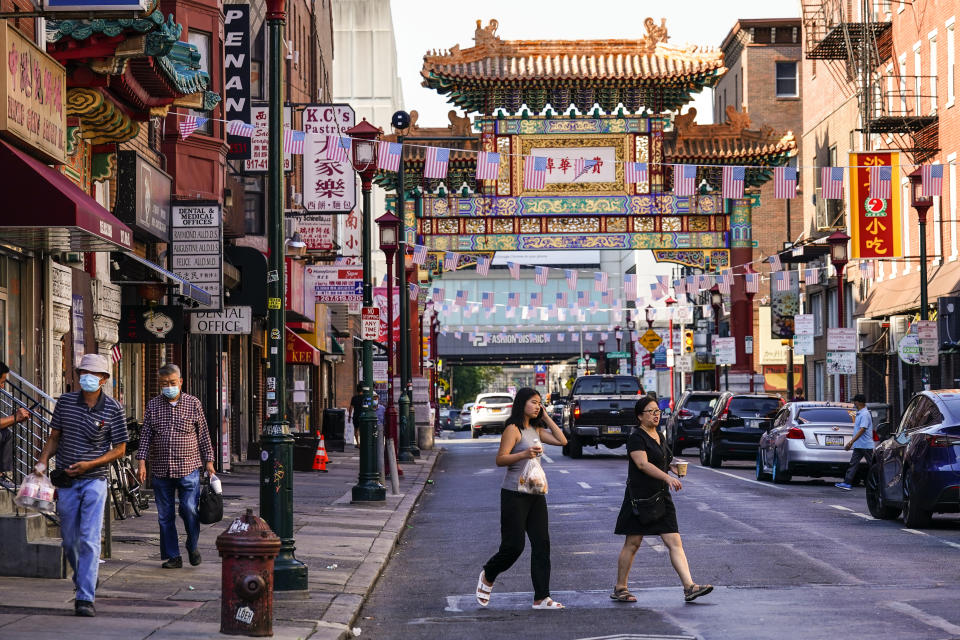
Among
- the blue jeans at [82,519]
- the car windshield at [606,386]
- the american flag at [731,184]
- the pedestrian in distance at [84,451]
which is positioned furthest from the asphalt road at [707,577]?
the american flag at [731,184]

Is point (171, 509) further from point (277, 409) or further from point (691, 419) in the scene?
point (691, 419)

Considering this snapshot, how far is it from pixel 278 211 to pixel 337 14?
86877 mm

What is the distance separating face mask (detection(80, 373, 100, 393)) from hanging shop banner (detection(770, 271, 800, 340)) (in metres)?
44.4

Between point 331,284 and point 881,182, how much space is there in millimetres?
15200

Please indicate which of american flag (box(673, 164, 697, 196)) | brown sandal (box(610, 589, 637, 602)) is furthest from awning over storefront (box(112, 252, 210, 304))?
american flag (box(673, 164, 697, 196))

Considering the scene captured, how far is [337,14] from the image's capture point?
97688 mm

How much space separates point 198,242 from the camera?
2461cm

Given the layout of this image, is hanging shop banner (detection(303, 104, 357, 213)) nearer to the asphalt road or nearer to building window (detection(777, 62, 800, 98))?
the asphalt road

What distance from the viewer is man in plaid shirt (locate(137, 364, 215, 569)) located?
14148mm

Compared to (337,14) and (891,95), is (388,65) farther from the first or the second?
(891,95)

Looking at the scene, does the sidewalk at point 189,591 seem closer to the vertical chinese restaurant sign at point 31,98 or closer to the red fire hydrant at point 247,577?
the red fire hydrant at point 247,577

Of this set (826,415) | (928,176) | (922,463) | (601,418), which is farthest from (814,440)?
(601,418)

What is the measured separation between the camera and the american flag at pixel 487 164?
3874 centimetres

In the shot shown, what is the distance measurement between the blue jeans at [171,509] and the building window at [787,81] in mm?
64216
